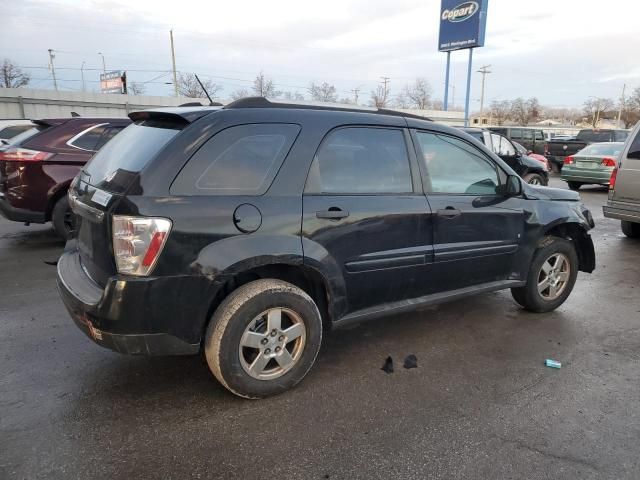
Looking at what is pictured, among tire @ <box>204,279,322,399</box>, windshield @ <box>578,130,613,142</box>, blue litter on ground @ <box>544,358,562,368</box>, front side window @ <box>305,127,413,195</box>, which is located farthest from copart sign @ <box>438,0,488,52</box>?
tire @ <box>204,279,322,399</box>

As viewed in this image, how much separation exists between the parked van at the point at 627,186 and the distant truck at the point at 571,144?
12.4m

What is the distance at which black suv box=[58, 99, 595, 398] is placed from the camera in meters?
2.59

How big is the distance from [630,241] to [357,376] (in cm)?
679

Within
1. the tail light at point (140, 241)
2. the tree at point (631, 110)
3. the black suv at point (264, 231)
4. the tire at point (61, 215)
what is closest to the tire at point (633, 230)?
the black suv at point (264, 231)

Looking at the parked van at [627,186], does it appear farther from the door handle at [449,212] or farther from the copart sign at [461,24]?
the copart sign at [461,24]

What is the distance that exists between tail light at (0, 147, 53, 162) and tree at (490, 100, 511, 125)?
88.9 meters

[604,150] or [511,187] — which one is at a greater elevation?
[511,187]

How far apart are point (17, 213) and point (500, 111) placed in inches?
3872

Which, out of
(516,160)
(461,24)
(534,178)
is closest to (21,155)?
(516,160)

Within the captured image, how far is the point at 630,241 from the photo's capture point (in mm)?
7922

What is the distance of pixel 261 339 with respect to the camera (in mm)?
2895

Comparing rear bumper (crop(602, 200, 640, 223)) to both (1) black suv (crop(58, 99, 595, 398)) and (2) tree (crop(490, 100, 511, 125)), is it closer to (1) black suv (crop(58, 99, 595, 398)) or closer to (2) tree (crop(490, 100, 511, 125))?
(1) black suv (crop(58, 99, 595, 398))

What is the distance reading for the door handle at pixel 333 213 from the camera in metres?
2.99

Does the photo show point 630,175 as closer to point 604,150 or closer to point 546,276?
point 546,276
